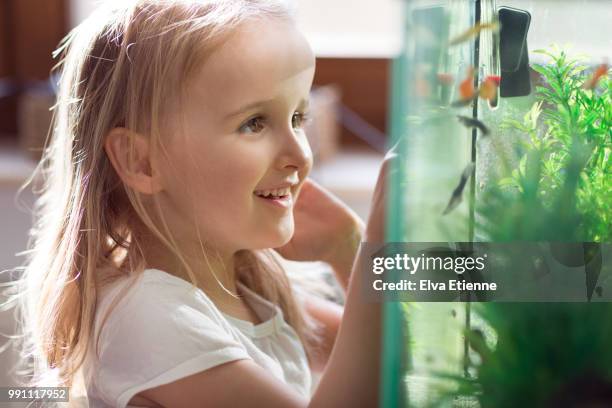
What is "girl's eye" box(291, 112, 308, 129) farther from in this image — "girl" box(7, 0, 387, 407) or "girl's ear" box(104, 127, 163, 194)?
"girl's ear" box(104, 127, 163, 194)

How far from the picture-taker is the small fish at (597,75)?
557 millimetres

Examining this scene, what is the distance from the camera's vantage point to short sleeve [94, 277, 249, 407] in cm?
59

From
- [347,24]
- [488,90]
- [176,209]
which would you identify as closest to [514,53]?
[488,90]

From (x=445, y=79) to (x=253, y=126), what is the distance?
0.58 ft

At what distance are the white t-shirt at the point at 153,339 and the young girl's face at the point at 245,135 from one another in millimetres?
63

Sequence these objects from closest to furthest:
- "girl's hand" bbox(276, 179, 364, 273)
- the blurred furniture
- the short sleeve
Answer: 1. the short sleeve
2. "girl's hand" bbox(276, 179, 364, 273)
3. the blurred furniture

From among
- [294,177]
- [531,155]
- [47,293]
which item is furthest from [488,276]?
[47,293]

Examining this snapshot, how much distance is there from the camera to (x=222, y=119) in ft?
1.97

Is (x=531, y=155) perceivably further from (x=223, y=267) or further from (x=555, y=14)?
Answer: (x=223, y=267)

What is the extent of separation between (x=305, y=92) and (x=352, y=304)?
0.16 meters

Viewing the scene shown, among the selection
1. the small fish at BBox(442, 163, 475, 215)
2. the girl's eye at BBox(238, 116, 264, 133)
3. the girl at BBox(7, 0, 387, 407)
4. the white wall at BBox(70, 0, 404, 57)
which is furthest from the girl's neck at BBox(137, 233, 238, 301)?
the white wall at BBox(70, 0, 404, 57)

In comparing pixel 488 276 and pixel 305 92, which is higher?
pixel 305 92

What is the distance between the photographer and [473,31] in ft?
1.62

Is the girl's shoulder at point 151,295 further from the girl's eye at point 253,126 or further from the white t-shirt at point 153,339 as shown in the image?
the girl's eye at point 253,126
